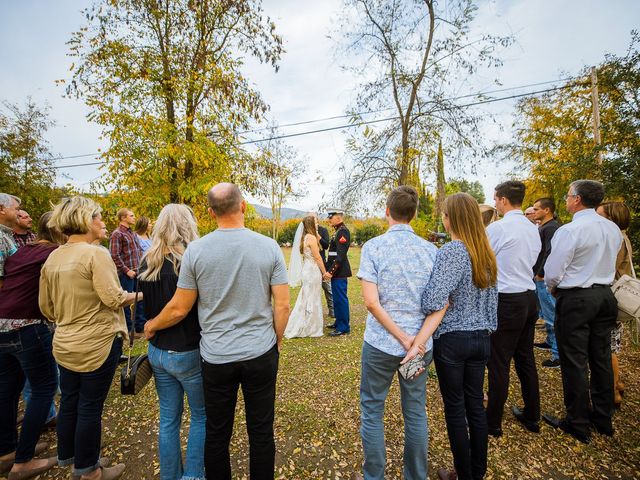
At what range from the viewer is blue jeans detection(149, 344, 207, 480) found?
7.05 feet

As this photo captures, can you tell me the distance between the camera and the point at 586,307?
2932mm

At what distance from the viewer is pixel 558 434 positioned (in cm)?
302

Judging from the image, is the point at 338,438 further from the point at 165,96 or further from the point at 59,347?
the point at 165,96

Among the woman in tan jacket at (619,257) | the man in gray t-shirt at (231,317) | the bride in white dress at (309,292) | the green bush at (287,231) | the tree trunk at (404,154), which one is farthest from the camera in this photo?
the green bush at (287,231)

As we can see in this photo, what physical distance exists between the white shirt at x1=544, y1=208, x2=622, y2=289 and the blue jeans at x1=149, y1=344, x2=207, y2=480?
344 centimetres

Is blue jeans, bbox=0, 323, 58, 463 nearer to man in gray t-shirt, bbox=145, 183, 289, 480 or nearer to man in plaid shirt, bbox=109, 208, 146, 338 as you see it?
man in gray t-shirt, bbox=145, 183, 289, 480

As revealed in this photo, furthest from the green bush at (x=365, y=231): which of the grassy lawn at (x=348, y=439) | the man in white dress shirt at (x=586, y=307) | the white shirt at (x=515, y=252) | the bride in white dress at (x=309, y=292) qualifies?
the white shirt at (x=515, y=252)

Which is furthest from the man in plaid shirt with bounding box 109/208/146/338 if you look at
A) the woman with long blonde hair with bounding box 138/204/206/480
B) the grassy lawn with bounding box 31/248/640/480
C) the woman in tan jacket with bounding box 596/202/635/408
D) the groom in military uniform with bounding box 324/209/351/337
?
the woman in tan jacket with bounding box 596/202/635/408

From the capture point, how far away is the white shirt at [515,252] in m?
2.89

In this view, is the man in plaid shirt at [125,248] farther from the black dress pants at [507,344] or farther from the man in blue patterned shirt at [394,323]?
the black dress pants at [507,344]

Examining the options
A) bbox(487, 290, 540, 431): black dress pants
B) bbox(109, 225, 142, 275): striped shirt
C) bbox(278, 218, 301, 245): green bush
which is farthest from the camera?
bbox(278, 218, 301, 245): green bush

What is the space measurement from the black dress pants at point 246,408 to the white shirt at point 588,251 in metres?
2.92

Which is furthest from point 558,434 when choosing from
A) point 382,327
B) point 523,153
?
point 523,153

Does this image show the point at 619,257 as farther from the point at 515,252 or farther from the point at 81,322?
the point at 81,322
